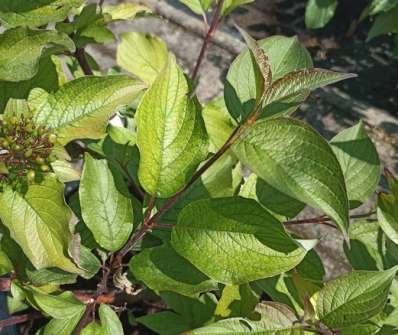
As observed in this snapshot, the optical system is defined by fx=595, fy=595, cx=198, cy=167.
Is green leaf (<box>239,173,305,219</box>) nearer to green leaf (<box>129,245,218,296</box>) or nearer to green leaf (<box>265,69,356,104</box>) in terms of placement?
green leaf (<box>129,245,218,296</box>)

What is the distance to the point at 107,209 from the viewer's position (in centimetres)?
84

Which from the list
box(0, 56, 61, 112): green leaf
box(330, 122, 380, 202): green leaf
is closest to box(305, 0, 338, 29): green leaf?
box(330, 122, 380, 202): green leaf

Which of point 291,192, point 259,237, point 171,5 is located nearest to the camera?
point 291,192

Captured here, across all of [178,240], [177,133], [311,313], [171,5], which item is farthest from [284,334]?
[171,5]

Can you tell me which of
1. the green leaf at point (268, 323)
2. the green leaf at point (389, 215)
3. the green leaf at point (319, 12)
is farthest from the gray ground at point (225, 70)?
the green leaf at point (268, 323)

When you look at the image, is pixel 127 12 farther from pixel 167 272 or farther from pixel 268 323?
pixel 268 323

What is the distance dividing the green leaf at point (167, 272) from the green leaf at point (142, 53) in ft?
1.37

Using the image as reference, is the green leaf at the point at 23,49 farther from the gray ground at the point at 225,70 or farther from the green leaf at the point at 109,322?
the gray ground at the point at 225,70

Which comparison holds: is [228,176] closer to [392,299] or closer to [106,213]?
[106,213]

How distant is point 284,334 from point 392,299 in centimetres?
22

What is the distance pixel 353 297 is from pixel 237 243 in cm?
17

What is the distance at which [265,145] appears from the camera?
0.63 meters

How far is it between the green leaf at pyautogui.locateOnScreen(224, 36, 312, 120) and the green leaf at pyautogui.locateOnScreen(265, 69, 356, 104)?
129 millimetres

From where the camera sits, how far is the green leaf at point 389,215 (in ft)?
2.76
